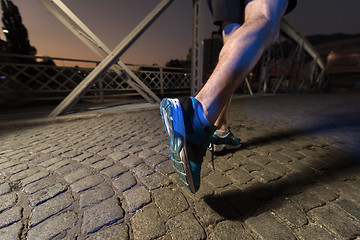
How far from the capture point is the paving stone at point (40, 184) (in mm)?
1015

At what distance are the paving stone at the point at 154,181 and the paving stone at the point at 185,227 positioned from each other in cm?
30

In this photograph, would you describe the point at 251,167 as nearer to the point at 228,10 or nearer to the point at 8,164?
the point at 228,10

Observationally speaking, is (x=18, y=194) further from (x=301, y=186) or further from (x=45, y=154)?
(x=301, y=186)

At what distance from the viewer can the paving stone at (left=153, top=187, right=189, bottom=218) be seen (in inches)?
32.6

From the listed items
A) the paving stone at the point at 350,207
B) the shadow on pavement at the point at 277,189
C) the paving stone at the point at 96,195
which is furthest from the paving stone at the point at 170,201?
the paving stone at the point at 350,207

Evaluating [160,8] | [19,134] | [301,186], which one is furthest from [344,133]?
[19,134]

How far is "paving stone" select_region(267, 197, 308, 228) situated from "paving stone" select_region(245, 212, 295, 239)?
5cm

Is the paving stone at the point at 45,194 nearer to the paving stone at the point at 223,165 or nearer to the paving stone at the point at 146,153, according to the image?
the paving stone at the point at 146,153

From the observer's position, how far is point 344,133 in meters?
2.10

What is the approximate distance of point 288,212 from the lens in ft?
2.63

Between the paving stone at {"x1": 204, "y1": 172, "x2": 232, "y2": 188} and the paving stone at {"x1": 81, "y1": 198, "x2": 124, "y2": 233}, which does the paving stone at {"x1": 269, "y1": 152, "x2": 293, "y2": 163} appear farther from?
the paving stone at {"x1": 81, "y1": 198, "x2": 124, "y2": 233}

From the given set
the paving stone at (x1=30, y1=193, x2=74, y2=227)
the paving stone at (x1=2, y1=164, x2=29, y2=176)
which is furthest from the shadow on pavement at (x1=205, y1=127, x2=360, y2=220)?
the paving stone at (x1=2, y1=164, x2=29, y2=176)

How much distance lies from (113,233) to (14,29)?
936 inches

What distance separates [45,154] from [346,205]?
247 cm
